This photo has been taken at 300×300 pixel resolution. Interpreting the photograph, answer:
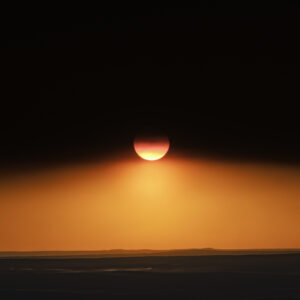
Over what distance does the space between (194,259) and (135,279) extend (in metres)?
4.37

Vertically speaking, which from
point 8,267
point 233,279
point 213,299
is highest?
point 8,267

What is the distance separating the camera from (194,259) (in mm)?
20562

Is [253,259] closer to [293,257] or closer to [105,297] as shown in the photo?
[293,257]

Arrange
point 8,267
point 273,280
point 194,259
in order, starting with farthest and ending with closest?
point 194,259
point 8,267
point 273,280

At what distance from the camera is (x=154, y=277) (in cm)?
1691

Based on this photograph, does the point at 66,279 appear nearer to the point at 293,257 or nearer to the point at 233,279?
the point at 233,279

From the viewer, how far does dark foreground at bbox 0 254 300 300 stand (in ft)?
45.8

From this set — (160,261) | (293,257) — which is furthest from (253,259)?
(160,261)

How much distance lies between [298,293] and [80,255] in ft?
27.1

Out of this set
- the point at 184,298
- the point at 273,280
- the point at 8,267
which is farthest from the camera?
the point at 8,267

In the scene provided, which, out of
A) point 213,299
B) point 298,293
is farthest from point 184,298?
point 298,293

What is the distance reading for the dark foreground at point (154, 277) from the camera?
13945mm

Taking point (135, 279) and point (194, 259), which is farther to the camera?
point (194, 259)

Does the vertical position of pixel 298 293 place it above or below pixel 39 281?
below
